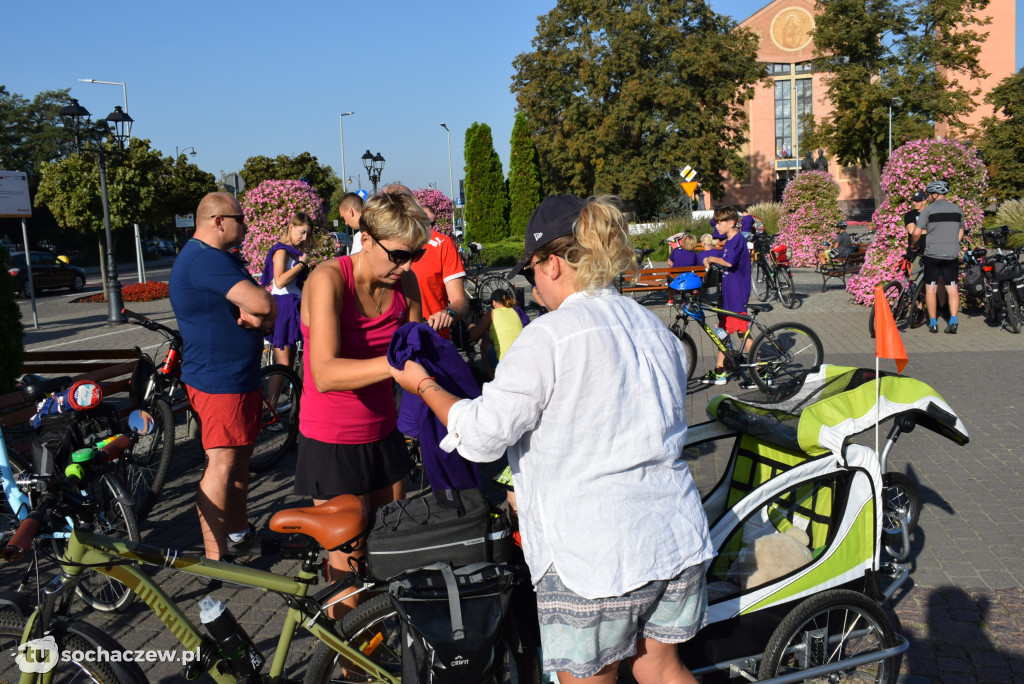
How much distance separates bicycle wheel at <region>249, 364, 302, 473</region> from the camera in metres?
6.62

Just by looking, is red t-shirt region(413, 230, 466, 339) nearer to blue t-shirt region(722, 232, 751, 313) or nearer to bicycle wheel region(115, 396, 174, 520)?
bicycle wheel region(115, 396, 174, 520)

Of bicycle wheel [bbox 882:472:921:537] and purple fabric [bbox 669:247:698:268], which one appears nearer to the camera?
bicycle wheel [bbox 882:472:921:537]

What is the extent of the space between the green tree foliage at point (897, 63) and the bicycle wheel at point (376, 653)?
4343 cm

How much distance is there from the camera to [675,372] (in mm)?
2008

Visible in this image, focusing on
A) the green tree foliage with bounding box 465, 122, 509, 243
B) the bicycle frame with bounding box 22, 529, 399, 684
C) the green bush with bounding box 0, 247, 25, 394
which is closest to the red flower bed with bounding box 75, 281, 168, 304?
the green tree foliage with bounding box 465, 122, 509, 243

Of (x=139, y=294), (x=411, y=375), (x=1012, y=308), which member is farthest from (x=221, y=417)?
(x=139, y=294)

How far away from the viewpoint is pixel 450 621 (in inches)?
86.5

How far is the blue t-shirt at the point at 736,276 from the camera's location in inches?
340

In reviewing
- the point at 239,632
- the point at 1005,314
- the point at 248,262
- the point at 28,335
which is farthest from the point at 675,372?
the point at 28,335

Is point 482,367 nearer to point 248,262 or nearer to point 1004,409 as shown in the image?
point 1004,409

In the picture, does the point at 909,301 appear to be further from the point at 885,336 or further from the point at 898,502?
the point at 885,336

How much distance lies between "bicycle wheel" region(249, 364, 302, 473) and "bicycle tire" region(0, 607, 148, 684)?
13.1ft

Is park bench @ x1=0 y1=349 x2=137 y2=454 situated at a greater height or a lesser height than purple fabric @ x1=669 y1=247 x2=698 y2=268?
lesser

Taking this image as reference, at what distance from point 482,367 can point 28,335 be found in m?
13.4
